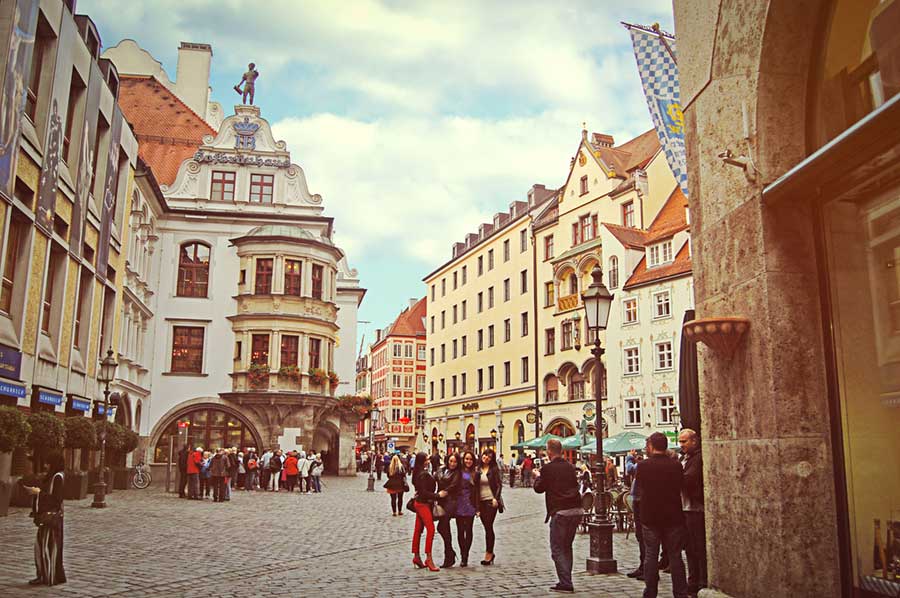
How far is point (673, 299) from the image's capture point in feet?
133

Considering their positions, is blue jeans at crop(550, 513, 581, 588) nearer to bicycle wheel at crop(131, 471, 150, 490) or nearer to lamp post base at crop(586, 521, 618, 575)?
lamp post base at crop(586, 521, 618, 575)

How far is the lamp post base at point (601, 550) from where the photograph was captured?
11023 millimetres

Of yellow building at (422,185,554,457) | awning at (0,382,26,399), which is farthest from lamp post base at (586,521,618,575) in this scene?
yellow building at (422,185,554,457)

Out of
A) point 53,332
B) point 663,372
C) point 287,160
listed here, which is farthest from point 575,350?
point 53,332

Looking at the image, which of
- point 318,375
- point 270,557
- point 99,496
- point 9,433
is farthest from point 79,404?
point 318,375

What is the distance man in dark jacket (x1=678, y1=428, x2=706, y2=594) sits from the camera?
8.95 meters

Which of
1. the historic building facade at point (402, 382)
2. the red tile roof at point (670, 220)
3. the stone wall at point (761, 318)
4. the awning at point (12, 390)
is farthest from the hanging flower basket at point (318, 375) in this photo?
the historic building facade at point (402, 382)

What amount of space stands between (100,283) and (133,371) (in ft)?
34.1

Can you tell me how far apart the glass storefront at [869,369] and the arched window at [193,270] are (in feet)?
124

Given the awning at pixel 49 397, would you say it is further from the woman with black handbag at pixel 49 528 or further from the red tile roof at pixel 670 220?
the red tile roof at pixel 670 220

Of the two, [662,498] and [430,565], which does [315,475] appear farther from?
[662,498]

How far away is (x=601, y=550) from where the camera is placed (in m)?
11.1

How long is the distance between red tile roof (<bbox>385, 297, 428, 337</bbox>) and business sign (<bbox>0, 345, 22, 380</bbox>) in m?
82.3

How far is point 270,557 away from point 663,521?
675 cm
